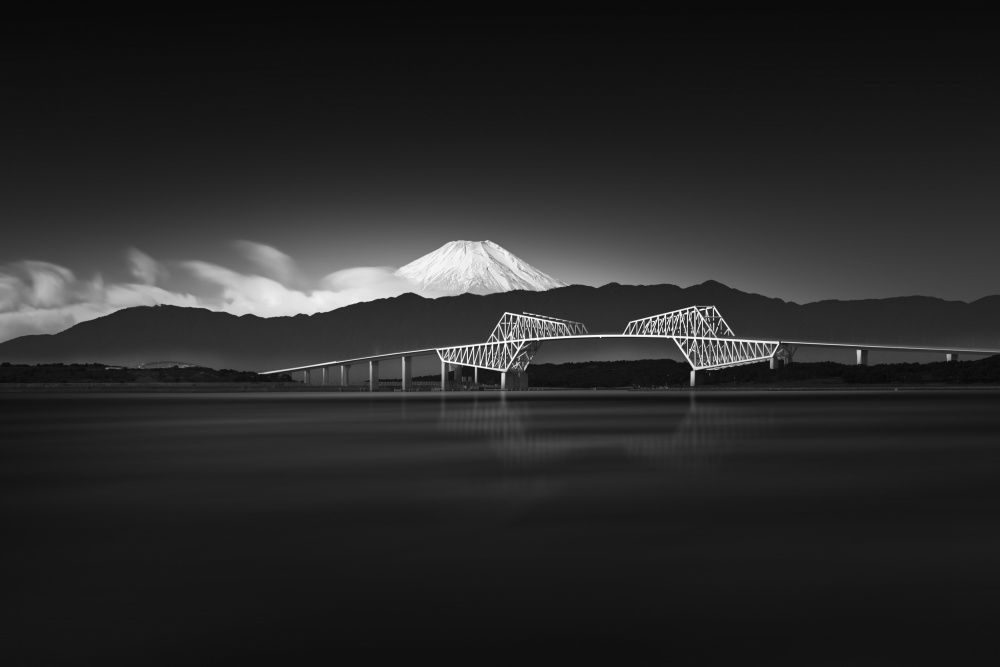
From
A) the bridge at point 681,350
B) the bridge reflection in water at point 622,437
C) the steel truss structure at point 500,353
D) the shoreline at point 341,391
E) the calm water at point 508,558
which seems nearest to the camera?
the calm water at point 508,558

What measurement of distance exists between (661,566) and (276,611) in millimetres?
4295

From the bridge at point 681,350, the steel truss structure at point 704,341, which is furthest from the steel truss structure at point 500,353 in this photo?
the steel truss structure at point 704,341

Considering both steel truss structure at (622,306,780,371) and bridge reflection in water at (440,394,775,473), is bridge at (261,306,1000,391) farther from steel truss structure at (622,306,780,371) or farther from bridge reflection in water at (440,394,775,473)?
bridge reflection in water at (440,394,775,473)

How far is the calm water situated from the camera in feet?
26.4

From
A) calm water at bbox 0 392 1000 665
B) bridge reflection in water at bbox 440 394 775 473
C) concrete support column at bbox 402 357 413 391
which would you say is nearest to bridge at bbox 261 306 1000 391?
concrete support column at bbox 402 357 413 391

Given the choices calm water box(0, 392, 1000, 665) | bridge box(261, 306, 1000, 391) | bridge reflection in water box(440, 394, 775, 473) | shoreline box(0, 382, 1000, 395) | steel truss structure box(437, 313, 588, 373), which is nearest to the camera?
calm water box(0, 392, 1000, 665)

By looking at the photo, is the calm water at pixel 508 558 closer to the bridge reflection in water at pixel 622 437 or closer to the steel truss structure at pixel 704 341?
the bridge reflection in water at pixel 622 437

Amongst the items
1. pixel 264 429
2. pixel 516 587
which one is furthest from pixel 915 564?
pixel 264 429

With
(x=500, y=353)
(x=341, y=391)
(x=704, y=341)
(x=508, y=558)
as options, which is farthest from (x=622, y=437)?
(x=500, y=353)

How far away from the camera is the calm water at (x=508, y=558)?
804 cm

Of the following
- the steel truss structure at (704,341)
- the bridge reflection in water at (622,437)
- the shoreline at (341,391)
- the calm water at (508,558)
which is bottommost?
the calm water at (508,558)

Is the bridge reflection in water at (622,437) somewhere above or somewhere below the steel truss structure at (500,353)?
below

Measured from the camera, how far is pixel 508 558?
37.8 feet

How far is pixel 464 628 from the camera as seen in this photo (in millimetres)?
8367
